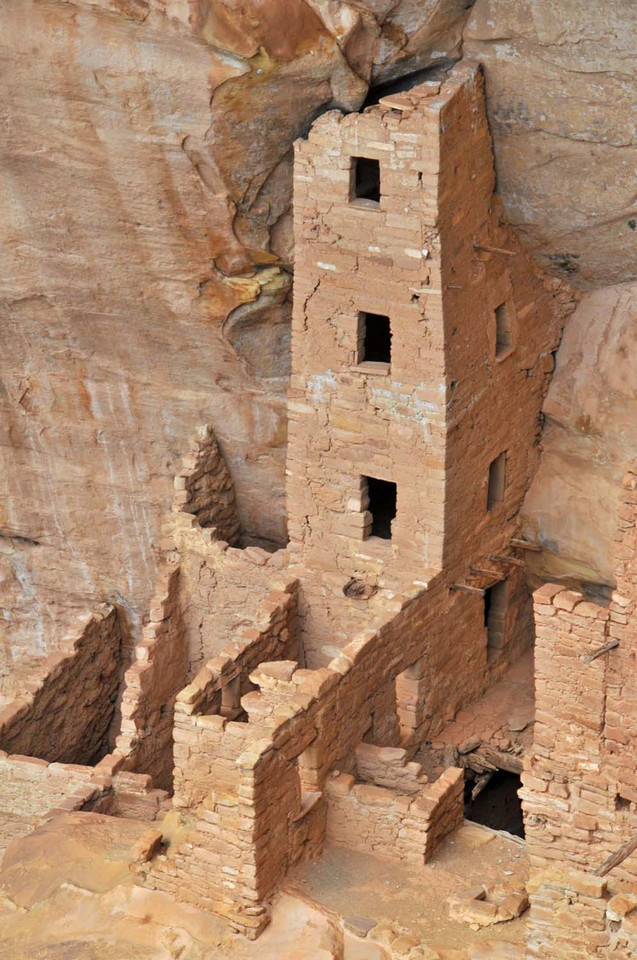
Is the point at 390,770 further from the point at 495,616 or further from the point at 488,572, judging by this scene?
→ the point at 495,616

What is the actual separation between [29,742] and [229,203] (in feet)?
21.7

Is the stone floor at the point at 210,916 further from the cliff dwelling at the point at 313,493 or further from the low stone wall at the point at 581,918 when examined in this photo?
the low stone wall at the point at 581,918

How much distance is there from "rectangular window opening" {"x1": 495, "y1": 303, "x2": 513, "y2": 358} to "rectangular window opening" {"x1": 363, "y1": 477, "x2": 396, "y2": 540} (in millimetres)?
1777

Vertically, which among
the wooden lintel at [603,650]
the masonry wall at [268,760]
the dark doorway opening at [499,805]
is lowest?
the dark doorway opening at [499,805]

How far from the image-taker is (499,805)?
2298 cm

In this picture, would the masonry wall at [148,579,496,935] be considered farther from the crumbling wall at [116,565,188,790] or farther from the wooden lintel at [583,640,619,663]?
the wooden lintel at [583,640,619,663]

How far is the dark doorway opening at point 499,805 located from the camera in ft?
74.7

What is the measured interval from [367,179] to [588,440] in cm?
355

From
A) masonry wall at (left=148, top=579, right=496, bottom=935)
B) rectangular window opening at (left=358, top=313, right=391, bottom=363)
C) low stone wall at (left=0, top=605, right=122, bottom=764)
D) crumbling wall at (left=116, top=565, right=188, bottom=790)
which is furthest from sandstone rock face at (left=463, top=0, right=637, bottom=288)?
low stone wall at (left=0, top=605, right=122, bottom=764)

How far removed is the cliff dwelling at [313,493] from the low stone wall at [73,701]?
2.0 inches

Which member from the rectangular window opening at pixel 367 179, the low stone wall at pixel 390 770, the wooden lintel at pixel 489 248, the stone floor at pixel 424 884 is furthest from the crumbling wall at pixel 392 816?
the rectangular window opening at pixel 367 179

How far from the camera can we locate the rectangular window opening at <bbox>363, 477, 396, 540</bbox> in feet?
72.3

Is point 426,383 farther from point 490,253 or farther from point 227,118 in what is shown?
point 227,118

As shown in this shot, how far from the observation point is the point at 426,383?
20359 mm
